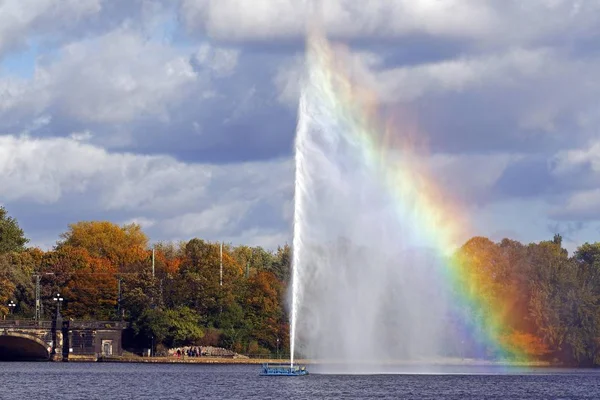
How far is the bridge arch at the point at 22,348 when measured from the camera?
5384 inches

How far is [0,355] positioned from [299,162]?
7680 centimetres

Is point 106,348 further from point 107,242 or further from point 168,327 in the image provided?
point 107,242

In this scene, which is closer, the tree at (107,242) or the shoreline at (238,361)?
the shoreline at (238,361)

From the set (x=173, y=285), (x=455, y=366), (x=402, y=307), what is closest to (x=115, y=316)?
(x=173, y=285)

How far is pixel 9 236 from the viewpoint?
170m

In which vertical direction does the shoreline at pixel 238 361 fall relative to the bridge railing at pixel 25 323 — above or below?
below

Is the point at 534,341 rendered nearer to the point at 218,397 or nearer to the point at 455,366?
the point at 455,366

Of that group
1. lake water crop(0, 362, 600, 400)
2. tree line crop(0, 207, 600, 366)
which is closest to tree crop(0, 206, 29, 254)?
tree line crop(0, 207, 600, 366)

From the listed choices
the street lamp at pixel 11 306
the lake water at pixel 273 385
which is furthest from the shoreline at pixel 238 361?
the street lamp at pixel 11 306

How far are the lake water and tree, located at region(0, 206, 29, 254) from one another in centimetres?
5350

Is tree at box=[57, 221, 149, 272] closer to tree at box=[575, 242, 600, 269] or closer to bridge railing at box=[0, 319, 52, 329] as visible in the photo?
bridge railing at box=[0, 319, 52, 329]

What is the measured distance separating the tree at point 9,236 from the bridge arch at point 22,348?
2250 cm

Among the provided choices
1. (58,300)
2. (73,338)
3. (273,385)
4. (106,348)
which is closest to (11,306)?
(58,300)

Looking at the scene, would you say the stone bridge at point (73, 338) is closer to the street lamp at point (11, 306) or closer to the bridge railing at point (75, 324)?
the bridge railing at point (75, 324)
